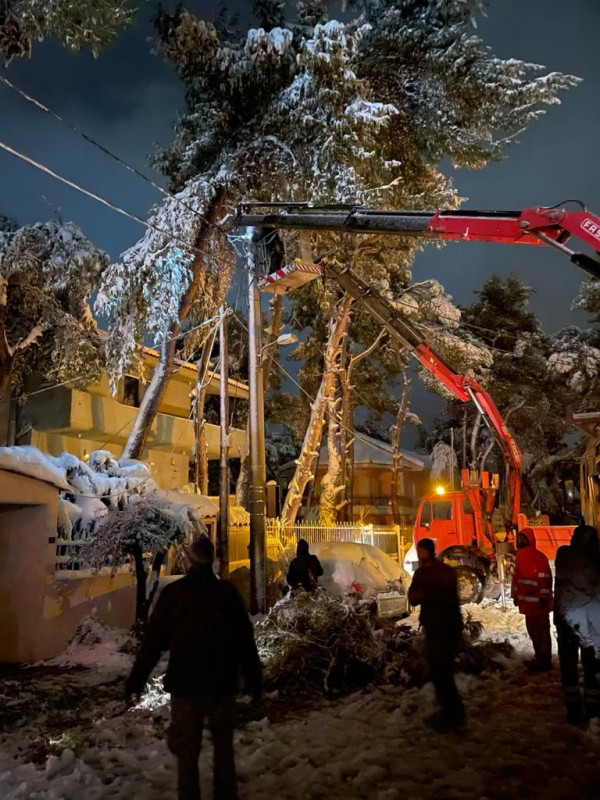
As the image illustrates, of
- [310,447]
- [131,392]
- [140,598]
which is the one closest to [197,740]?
[140,598]

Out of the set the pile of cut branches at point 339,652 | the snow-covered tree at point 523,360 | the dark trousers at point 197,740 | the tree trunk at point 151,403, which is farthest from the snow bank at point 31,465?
the snow-covered tree at point 523,360

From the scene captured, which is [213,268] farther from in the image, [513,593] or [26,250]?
[513,593]

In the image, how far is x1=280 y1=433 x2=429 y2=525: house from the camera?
142 ft

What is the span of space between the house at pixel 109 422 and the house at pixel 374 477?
49.9ft

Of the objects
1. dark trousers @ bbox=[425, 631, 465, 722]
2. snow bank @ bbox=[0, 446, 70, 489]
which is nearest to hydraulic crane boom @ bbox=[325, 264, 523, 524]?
snow bank @ bbox=[0, 446, 70, 489]

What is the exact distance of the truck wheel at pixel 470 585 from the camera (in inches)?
590

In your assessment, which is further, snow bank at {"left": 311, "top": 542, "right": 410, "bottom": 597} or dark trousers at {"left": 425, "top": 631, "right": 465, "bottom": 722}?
snow bank at {"left": 311, "top": 542, "right": 410, "bottom": 597}

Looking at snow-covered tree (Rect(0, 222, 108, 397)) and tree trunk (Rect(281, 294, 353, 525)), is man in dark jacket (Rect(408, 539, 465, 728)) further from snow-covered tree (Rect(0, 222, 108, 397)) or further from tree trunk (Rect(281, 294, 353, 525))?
tree trunk (Rect(281, 294, 353, 525))

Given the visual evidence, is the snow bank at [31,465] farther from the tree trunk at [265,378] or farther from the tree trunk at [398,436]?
the tree trunk at [398,436]

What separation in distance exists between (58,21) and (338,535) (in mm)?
15730

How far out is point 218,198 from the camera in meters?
16.5

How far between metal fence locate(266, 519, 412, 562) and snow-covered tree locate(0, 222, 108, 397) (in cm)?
715

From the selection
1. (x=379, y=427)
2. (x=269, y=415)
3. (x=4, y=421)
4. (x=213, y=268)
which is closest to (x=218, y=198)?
(x=213, y=268)

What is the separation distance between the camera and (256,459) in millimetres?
11562
